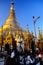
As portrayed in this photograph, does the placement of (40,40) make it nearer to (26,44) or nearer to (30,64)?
(26,44)

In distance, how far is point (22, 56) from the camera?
91.4 inches

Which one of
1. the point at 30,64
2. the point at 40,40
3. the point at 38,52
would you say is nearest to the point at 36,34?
the point at 40,40

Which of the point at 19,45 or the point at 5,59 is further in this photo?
the point at 19,45

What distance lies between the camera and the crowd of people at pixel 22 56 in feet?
7.28

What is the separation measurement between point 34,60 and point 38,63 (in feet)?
0.18

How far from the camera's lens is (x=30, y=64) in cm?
232

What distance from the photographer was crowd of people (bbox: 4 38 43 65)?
7.28 ft

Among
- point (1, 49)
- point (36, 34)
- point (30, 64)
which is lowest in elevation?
point (30, 64)

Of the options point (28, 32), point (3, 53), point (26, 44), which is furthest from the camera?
point (28, 32)

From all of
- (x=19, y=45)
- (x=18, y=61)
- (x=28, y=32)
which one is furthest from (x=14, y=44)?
(x=28, y=32)

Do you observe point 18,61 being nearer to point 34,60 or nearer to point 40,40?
point 34,60

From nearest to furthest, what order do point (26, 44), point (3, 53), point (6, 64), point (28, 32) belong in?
point (6, 64), point (3, 53), point (26, 44), point (28, 32)

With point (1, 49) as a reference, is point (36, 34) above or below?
above

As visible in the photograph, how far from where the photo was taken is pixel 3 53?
2.31 meters
